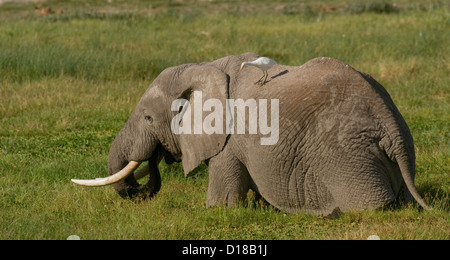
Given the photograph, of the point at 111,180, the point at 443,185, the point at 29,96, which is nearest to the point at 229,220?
the point at 111,180

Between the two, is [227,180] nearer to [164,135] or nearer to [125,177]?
[164,135]

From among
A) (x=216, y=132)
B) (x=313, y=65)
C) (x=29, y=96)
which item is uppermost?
(x=313, y=65)

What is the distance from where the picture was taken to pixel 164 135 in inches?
291

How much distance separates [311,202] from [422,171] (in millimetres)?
2252

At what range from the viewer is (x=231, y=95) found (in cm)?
700

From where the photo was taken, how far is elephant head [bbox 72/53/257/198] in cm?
707

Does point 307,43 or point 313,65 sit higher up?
point 313,65

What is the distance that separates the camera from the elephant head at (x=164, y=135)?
7066 mm

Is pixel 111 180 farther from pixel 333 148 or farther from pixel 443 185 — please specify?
pixel 443 185

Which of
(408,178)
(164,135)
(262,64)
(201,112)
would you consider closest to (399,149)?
(408,178)
